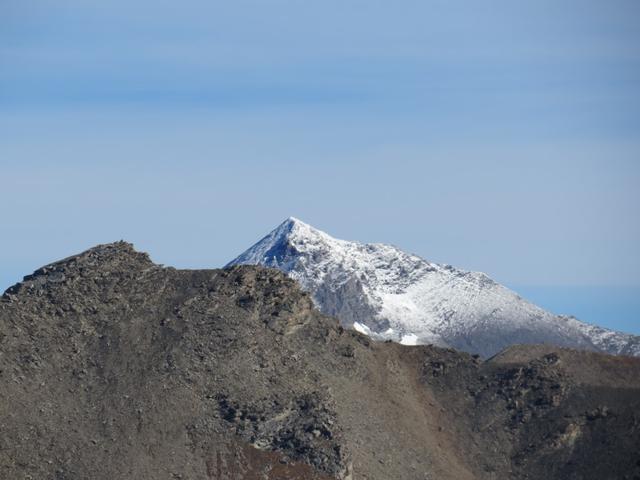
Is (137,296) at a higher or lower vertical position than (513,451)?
higher

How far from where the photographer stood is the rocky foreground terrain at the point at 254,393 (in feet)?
420

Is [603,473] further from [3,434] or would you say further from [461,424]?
[3,434]

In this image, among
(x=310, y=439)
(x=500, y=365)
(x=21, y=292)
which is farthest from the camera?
(x=500, y=365)

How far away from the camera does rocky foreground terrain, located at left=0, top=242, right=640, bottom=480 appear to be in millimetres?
127938

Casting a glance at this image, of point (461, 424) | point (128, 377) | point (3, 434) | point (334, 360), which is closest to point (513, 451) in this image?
point (461, 424)

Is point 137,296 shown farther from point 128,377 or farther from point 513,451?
point 513,451

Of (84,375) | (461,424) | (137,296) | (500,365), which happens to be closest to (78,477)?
(84,375)

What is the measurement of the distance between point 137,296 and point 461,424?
111ft

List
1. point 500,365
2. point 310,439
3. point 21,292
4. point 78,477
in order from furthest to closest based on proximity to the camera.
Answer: point 500,365 < point 21,292 < point 310,439 < point 78,477

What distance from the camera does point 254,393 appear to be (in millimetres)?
135500

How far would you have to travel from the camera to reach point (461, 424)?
14662cm

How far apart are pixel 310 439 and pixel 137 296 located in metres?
23.9

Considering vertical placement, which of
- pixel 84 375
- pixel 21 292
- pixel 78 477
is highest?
pixel 21 292

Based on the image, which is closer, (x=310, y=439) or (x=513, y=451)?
(x=310, y=439)
